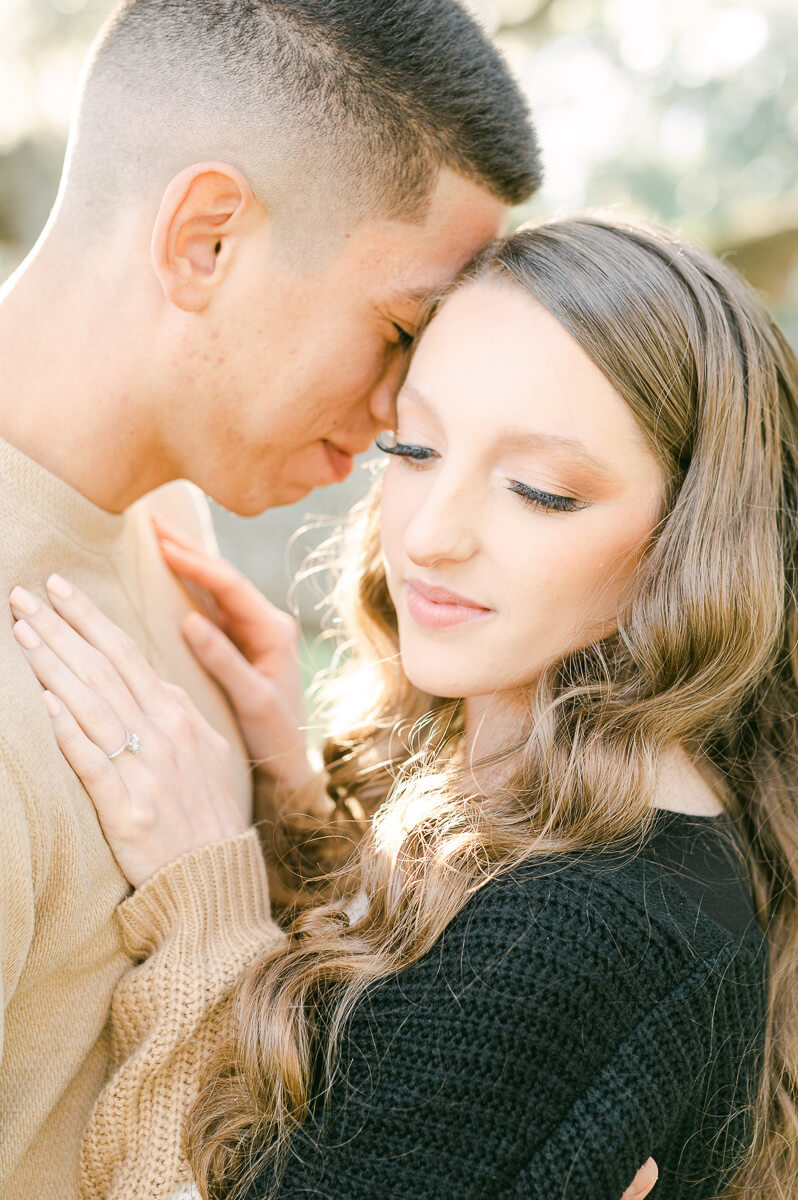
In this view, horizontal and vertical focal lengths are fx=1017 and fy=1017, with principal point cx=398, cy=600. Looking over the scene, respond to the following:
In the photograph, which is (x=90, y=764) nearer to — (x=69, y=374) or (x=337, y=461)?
(x=69, y=374)

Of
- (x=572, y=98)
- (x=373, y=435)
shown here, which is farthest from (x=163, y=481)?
(x=572, y=98)

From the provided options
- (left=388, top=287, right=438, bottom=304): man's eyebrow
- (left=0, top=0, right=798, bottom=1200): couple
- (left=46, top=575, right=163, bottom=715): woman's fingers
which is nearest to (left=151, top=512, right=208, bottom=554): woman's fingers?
(left=0, top=0, right=798, bottom=1200): couple

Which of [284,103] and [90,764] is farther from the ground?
[284,103]

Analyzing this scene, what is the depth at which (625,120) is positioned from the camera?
25.3 feet

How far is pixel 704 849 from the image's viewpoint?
1.69 meters

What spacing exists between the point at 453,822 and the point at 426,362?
822mm

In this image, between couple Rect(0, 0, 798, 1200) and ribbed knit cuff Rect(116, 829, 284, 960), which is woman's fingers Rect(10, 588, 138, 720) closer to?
couple Rect(0, 0, 798, 1200)

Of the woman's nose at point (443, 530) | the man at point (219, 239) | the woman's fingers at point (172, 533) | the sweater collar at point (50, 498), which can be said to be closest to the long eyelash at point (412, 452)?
the woman's nose at point (443, 530)

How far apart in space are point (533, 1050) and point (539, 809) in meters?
0.38

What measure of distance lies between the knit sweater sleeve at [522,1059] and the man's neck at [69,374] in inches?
43.0

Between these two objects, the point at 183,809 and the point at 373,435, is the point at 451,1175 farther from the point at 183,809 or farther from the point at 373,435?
the point at 373,435

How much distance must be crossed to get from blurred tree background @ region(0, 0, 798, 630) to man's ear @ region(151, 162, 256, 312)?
407cm

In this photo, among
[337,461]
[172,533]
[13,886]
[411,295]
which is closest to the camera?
[13,886]

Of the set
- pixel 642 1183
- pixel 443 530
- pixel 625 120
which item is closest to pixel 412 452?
pixel 443 530
